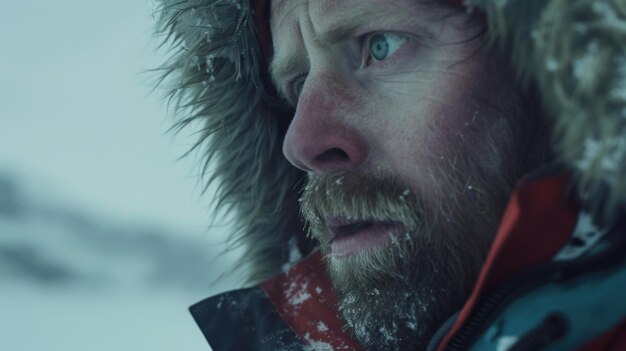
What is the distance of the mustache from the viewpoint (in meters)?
1.25

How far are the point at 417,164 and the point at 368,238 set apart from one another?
0.51ft

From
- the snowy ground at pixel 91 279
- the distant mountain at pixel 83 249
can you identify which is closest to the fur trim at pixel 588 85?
the snowy ground at pixel 91 279

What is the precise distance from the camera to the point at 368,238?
1.31 metres

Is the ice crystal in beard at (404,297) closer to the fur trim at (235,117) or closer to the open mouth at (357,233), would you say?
the open mouth at (357,233)

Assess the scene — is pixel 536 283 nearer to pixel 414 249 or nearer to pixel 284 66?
pixel 414 249

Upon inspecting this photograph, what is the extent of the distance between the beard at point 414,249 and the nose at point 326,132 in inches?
1.1

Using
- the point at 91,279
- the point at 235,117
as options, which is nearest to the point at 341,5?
the point at 235,117

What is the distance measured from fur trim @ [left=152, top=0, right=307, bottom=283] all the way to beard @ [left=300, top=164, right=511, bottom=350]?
1.24ft

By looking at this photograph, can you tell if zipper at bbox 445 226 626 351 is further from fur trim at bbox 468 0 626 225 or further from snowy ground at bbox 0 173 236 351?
snowy ground at bbox 0 173 236 351

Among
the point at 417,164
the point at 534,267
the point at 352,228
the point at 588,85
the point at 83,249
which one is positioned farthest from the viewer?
the point at 83,249

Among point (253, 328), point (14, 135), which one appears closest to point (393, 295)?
point (253, 328)

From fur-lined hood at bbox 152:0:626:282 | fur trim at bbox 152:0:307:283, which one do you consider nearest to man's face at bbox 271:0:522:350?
fur-lined hood at bbox 152:0:626:282

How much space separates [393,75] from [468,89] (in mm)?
133

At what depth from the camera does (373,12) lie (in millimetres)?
1267
